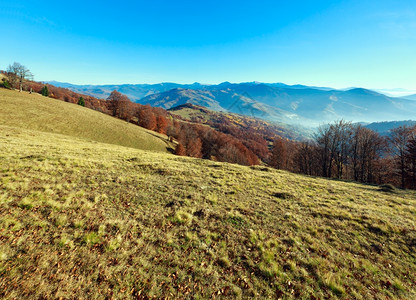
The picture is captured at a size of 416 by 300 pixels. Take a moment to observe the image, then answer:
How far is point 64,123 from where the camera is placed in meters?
49.4

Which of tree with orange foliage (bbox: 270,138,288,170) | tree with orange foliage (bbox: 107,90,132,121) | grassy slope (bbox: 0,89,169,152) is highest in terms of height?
tree with orange foliage (bbox: 107,90,132,121)

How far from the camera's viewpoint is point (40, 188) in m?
11.1

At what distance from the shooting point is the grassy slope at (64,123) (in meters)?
42.5

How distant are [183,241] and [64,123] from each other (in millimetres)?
60677

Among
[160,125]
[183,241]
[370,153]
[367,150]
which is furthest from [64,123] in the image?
[370,153]

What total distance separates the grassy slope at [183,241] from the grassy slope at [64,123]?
38.0 meters

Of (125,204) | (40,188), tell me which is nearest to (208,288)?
(125,204)

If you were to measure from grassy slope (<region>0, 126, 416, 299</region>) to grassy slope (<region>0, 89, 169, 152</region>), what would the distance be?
37952 mm

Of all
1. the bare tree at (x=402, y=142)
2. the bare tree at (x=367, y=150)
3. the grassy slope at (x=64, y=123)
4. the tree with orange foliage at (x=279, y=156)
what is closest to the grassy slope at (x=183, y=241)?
the grassy slope at (x=64, y=123)

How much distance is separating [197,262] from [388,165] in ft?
212

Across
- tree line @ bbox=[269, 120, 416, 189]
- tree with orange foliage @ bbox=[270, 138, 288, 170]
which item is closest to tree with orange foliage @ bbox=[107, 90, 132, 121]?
tree with orange foliage @ bbox=[270, 138, 288, 170]

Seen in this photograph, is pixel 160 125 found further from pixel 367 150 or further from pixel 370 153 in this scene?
pixel 370 153

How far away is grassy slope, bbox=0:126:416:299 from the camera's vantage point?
616 cm

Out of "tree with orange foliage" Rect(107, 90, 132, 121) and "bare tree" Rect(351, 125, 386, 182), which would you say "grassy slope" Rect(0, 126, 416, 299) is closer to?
"bare tree" Rect(351, 125, 386, 182)
